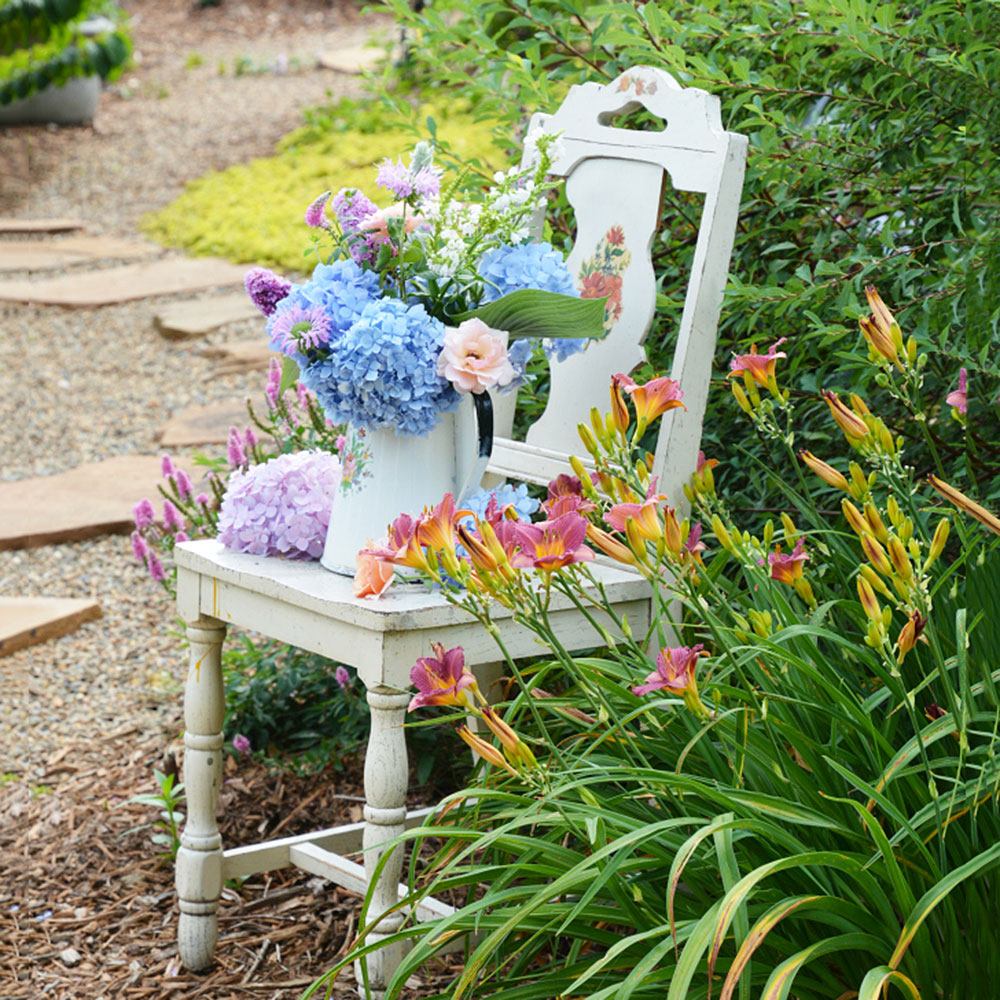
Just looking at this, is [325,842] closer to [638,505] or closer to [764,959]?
[764,959]

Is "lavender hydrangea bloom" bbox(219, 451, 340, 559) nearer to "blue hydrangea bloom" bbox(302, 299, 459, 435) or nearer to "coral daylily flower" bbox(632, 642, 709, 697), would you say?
"blue hydrangea bloom" bbox(302, 299, 459, 435)

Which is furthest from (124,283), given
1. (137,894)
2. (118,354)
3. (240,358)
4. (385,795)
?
(385,795)

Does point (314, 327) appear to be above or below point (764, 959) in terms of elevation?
above

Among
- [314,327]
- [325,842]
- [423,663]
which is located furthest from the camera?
[325,842]

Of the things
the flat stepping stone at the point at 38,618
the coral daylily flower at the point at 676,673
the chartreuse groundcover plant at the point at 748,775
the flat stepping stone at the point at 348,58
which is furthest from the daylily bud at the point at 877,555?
the flat stepping stone at the point at 348,58

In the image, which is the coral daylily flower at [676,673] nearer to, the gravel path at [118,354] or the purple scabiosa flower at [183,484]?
the purple scabiosa flower at [183,484]

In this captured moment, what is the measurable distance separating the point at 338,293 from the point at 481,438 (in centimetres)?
27

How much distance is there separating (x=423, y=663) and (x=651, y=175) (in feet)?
3.35

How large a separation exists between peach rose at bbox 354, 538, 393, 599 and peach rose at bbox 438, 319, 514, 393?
224 mm

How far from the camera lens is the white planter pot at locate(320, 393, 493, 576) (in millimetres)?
1790

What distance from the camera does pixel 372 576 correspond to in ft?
5.37

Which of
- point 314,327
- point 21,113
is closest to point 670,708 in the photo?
point 314,327

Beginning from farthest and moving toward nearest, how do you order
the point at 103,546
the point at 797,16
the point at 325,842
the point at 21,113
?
1. the point at 21,113
2. the point at 103,546
3. the point at 325,842
4. the point at 797,16

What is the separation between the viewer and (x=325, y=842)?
219 cm
